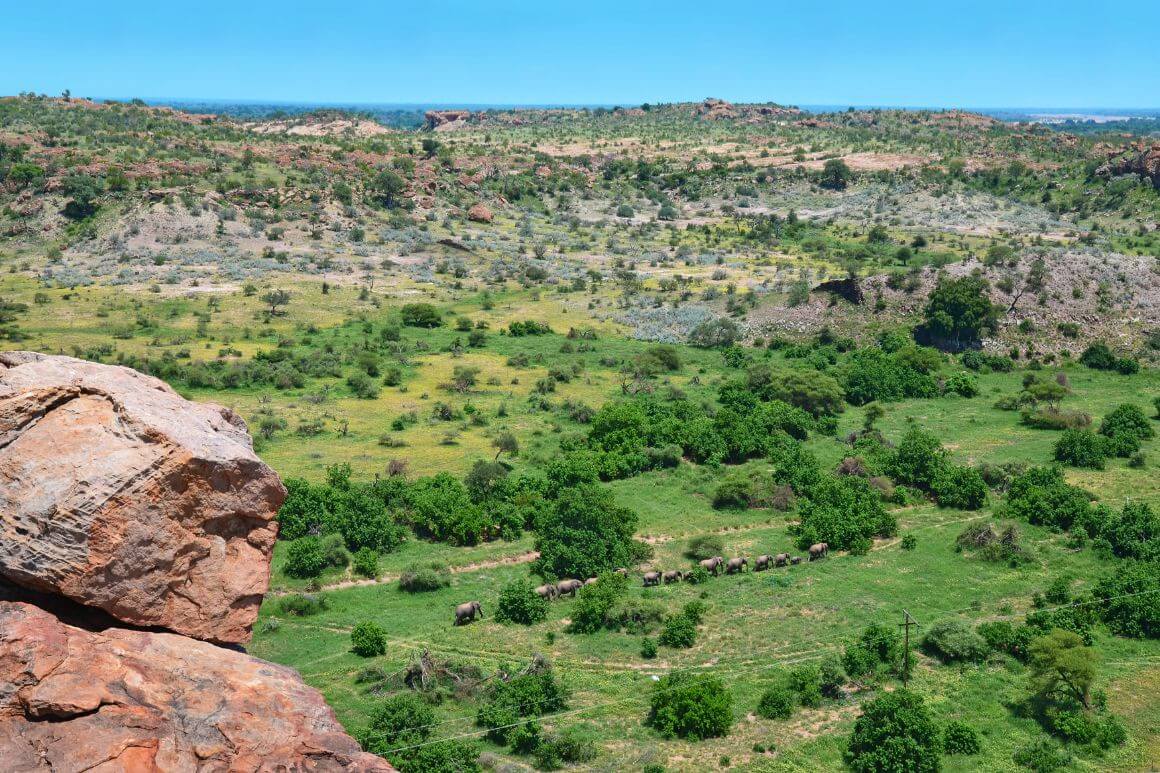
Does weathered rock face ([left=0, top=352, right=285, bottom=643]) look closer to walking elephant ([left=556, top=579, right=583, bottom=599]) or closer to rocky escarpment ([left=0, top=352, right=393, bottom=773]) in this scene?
rocky escarpment ([left=0, top=352, right=393, bottom=773])

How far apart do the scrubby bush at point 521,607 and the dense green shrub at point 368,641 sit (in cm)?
332

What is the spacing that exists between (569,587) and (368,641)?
627 centimetres

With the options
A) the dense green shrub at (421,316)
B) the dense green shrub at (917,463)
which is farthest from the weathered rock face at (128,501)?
the dense green shrub at (421,316)

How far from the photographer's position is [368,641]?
2361 cm

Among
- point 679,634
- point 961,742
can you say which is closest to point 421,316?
point 679,634

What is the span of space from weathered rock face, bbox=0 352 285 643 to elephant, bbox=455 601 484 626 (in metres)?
13.5

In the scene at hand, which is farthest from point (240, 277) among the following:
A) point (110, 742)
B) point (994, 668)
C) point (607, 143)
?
point (607, 143)

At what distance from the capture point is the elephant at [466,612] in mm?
25469

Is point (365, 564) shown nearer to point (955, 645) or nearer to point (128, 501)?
point (955, 645)

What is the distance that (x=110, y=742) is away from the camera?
973cm

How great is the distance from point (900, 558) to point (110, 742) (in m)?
25.0

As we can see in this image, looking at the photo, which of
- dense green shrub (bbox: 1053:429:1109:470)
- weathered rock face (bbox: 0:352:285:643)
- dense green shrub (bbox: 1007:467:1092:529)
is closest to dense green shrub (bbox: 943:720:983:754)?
dense green shrub (bbox: 1007:467:1092:529)

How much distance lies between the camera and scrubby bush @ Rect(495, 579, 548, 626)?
25.6 meters

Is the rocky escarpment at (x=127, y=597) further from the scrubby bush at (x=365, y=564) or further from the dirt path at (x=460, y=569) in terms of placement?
the scrubby bush at (x=365, y=564)
